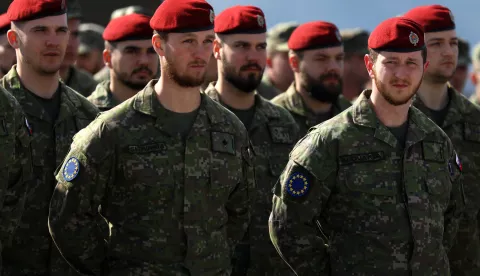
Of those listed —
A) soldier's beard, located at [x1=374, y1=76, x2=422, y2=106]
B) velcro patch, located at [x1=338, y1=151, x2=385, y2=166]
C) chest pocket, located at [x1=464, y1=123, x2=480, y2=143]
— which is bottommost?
chest pocket, located at [x1=464, y1=123, x2=480, y2=143]

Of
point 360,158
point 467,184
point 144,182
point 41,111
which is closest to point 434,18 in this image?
point 467,184

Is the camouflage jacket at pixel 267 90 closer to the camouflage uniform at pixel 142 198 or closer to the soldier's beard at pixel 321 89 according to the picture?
the soldier's beard at pixel 321 89

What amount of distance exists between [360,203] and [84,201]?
162cm

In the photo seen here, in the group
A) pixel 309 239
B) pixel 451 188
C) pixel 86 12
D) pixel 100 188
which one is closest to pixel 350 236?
pixel 309 239

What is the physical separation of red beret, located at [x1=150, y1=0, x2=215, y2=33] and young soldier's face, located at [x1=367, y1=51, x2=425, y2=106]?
3.57 feet

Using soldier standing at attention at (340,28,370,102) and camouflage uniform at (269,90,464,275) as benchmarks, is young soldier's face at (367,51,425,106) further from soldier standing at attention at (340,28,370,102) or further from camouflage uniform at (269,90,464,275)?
soldier standing at attention at (340,28,370,102)

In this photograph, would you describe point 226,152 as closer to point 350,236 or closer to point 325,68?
point 350,236

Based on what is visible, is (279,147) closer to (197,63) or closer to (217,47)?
(217,47)

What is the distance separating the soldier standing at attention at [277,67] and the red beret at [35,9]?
15.4 feet

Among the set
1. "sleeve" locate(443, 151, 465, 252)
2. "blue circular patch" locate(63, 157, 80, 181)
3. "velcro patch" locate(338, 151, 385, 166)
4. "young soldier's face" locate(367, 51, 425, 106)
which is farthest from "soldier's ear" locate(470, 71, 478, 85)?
"blue circular patch" locate(63, 157, 80, 181)

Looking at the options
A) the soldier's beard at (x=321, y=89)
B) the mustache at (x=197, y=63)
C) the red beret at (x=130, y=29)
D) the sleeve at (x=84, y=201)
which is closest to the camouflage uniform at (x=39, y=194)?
the sleeve at (x=84, y=201)

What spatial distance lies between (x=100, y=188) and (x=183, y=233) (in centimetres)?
54

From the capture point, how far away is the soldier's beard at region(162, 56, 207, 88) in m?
6.25

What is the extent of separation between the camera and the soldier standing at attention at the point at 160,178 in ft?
20.0
